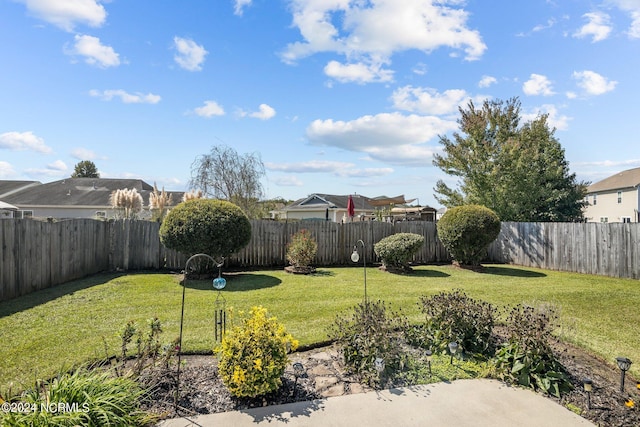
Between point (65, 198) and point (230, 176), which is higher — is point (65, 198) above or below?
below

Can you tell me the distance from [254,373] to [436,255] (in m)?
11.2

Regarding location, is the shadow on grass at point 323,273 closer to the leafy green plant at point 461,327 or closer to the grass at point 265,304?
the grass at point 265,304

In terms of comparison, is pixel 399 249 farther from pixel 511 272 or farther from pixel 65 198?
pixel 65 198

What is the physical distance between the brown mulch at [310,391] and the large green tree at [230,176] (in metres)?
14.6

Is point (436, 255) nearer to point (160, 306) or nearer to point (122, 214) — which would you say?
point (160, 306)

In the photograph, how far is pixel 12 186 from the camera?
28234 millimetres

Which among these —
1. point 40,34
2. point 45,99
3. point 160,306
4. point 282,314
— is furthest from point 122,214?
point 282,314

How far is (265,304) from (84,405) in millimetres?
A: 4132

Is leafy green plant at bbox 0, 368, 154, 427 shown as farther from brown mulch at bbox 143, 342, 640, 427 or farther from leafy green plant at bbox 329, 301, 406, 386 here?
leafy green plant at bbox 329, 301, 406, 386

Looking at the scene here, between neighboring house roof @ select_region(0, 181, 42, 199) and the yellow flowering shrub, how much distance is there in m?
31.7

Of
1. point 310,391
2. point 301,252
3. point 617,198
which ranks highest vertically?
point 617,198

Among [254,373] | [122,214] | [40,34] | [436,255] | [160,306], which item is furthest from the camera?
[436,255]

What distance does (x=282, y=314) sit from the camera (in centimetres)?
570

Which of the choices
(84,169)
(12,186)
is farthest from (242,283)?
(84,169)
